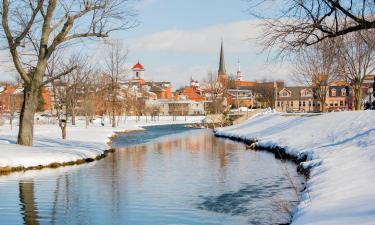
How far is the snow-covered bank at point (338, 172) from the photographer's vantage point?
9.33 metres

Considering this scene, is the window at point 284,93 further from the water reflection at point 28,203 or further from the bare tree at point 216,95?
the water reflection at point 28,203

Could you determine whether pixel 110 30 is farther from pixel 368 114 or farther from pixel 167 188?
pixel 368 114

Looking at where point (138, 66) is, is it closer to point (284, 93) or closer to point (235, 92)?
point (235, 92)

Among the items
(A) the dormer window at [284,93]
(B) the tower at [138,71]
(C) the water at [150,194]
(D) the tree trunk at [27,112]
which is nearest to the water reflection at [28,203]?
(C) the water at [150,194]

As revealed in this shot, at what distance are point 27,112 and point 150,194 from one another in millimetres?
10917

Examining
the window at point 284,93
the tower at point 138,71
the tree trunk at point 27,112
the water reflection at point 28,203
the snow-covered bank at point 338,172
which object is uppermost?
the tower at point 138,71

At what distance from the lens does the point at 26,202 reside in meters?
13.5

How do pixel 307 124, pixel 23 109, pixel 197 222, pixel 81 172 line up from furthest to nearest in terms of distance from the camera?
pixel 307 124
pixel 23 109
pixel 81 172
pixel 197 222

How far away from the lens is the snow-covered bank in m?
9.33

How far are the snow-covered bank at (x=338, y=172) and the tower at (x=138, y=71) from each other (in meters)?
140

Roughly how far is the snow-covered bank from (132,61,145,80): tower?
140 metres

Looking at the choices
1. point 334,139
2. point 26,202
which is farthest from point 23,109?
point 334,139

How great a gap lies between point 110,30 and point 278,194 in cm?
1214

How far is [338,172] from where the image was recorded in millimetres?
14828
